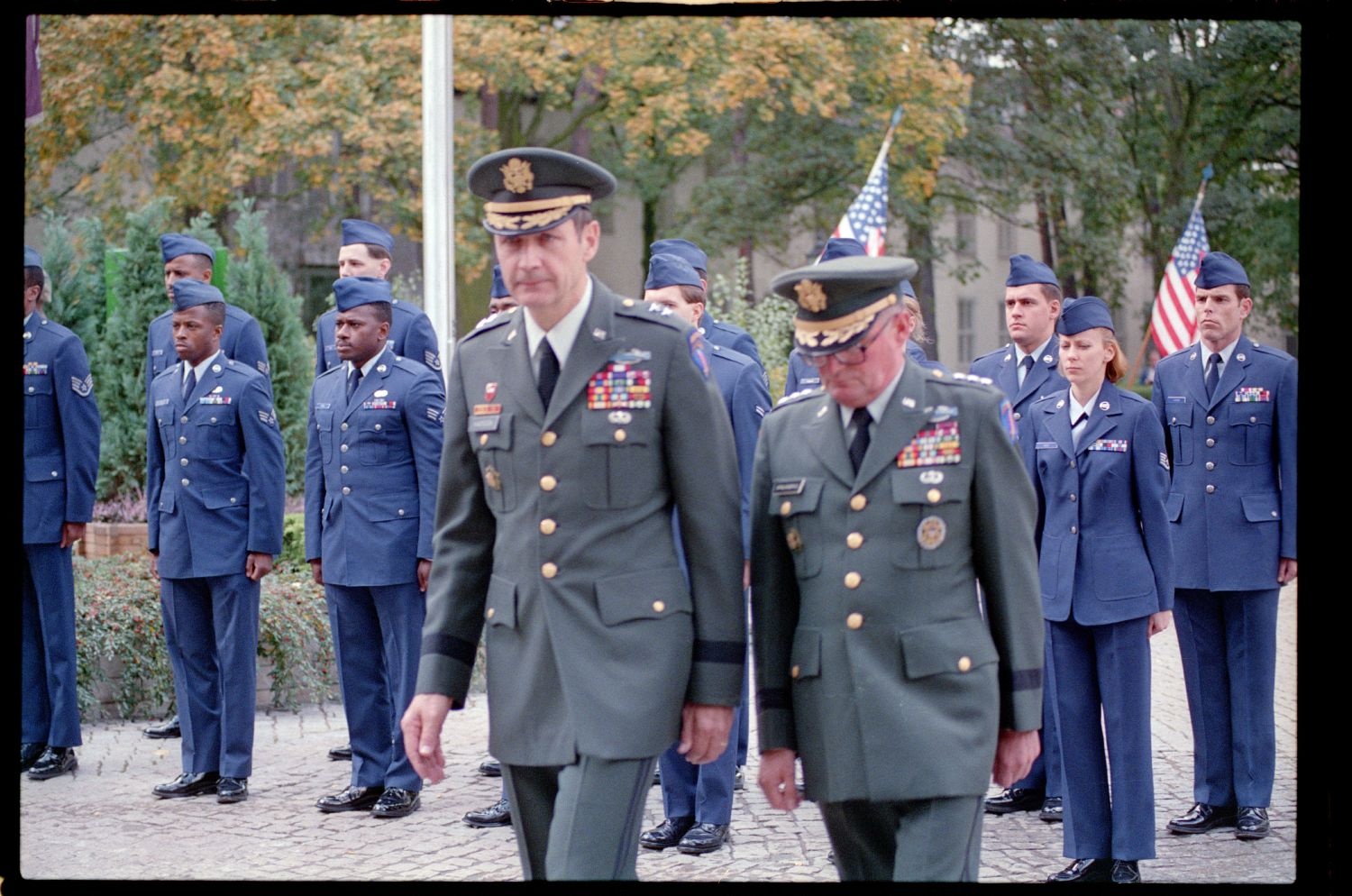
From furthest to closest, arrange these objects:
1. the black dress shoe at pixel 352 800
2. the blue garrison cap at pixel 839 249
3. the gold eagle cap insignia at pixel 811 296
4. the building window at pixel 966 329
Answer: the building window at pixel 966 329
the blue garrison cap at pixel 839 249
the black dress shoe at pixel 352 800
the gold eagle cap insignia at pixel 811 296

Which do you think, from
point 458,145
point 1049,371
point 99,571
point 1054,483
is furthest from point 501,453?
point 458,145

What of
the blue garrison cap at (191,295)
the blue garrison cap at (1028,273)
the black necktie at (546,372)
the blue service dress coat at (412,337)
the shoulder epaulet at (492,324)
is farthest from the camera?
the blue service dress coat at (412,337)

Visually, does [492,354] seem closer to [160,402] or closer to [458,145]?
[160,402]

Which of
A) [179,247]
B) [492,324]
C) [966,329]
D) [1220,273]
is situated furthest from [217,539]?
[966,329]

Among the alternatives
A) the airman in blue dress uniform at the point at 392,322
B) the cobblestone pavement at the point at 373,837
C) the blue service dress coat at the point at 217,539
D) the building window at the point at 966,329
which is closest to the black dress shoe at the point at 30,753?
the cobblestone pavement at the point at 373,837

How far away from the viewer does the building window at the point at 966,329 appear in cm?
4300

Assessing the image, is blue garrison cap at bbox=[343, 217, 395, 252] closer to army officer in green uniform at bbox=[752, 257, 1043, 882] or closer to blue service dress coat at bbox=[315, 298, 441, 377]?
blue service dress coat at bbox=[315, 298, 441, 377]

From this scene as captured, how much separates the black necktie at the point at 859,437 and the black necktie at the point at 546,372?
2.44 ft

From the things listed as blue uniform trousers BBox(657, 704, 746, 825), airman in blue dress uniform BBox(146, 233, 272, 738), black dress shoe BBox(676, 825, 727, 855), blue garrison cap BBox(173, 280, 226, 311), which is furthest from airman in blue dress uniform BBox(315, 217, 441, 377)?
black dress shoe BBox(676, 825, 727, 855)

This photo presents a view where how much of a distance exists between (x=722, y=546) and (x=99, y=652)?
6.02 metres

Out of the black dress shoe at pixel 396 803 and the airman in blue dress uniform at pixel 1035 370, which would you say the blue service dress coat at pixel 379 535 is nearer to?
the black dress shoe at pixel 396 803

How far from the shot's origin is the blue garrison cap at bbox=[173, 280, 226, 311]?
24.5 ft

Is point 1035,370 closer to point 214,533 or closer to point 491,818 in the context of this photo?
point 491,818

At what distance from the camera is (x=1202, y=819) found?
6633 millimetres
